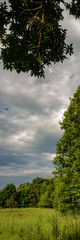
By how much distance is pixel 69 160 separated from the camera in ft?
59.3

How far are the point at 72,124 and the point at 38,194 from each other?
39552mm

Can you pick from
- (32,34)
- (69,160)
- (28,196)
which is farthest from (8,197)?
(32,34)

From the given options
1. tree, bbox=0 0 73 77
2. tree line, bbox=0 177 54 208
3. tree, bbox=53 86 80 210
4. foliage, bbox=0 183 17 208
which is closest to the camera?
tree, bbox=0 0 73 77

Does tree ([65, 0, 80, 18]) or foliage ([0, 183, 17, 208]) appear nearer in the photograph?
tree ([65, 0, 80, 18])

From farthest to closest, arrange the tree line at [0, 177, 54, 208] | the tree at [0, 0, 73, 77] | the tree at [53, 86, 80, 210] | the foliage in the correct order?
the foliage, the tree line at [0, 177, 54, 208], the tree at [53, 86, 80, 210], the tree at [0, 0, 73, 77]

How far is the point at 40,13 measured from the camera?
16.0 feet

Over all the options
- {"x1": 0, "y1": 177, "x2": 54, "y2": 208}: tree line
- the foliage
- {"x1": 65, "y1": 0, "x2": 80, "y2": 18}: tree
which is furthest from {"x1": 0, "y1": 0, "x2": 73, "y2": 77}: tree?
the foliage

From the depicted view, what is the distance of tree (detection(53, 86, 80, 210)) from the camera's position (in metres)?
16.4

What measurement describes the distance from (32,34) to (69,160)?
15065 mm

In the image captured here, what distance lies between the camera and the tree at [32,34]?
16.2 ft

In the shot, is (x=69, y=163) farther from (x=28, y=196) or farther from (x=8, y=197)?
(x=28, y=196)

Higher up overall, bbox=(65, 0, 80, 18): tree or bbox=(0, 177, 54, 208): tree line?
bbox=(65, 0, 80, 18): tree

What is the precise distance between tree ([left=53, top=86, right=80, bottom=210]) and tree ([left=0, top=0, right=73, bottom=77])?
41.3 ft

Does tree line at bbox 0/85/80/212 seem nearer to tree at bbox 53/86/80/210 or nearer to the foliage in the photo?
tree at bbox 53/86/80/210
